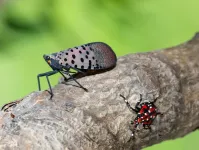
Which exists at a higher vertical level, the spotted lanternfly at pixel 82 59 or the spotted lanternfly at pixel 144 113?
the spotted lanternfly at pixel 82 59

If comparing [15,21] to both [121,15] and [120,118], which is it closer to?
[121,15]

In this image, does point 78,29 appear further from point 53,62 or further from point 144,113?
point 144,113

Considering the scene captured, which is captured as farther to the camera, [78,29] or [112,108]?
[78,29]

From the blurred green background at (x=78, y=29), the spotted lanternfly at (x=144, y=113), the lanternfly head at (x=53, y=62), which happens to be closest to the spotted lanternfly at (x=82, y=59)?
the lanternfly head at (x=53, y=62)

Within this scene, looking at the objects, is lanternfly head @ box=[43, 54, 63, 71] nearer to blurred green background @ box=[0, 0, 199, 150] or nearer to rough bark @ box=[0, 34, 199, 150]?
rough bark @ box=[0, 34, 199, 150]

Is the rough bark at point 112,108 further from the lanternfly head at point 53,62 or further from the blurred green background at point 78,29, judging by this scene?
the blurred green background at point 78,29

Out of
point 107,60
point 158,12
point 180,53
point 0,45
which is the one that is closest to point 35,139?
point 107,60

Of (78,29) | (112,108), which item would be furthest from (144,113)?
(78,29)
